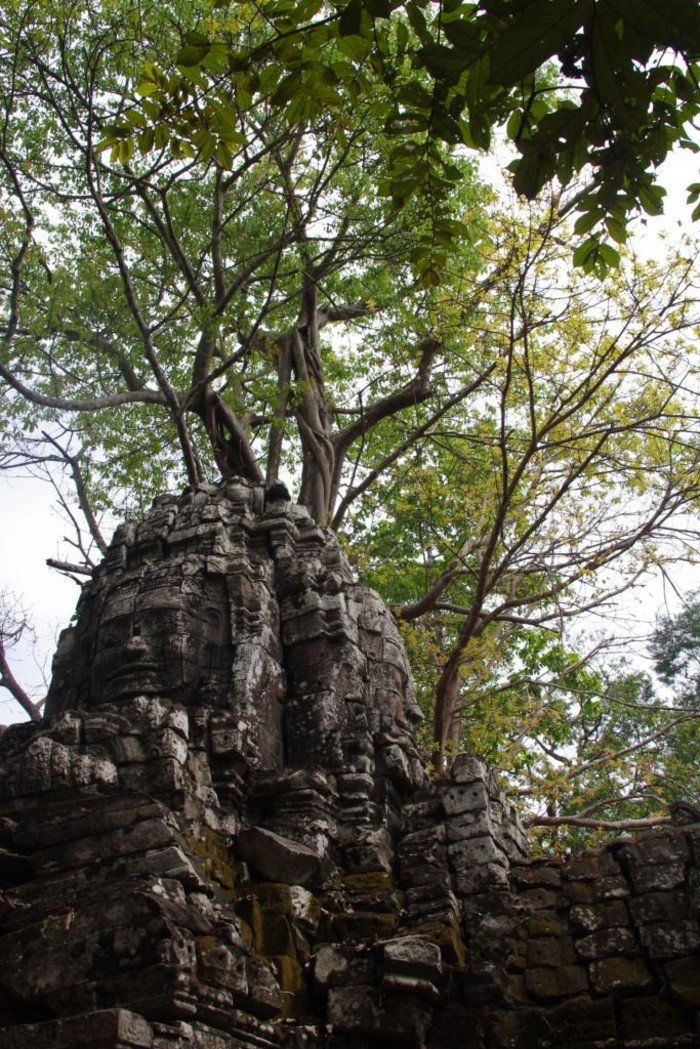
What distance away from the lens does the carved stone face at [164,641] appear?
751 cm

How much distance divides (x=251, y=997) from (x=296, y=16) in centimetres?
449

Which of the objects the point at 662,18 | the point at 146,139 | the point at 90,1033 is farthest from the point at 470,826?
the point at 662,18

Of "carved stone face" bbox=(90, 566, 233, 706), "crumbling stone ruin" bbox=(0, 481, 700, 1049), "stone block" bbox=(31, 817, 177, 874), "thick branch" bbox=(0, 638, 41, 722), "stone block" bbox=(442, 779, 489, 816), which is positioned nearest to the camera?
"crumbling stone ruin" bbox=(0, 481, 700, 1049)

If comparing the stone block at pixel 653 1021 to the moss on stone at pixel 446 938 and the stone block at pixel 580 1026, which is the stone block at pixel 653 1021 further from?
the moss on stone at pixel 446 938

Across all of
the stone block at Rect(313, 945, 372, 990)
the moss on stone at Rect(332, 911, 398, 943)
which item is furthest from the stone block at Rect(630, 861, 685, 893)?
the stone block at Rect(313, 945, 372, 990)

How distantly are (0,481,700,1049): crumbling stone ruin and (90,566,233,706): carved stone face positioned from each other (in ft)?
0.06

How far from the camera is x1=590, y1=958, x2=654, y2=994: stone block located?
5.77 m

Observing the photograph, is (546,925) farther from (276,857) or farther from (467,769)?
(276,857)

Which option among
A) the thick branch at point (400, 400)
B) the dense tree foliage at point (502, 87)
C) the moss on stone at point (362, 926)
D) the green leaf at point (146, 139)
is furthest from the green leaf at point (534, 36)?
the thick branch at point (400, 400)

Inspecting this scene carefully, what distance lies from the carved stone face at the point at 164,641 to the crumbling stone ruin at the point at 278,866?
0.06ft

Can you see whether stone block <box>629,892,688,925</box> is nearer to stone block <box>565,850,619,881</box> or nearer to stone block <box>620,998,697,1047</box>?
stone block <box>565,850,619,881</box>

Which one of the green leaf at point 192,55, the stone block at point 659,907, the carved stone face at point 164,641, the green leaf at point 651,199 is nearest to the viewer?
the green leaf at point 192,55

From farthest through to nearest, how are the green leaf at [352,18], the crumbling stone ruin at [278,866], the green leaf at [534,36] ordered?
the crumbling stone ruin at [278,866]
the green leaf at [352,18]
the green leaf at [534,36]

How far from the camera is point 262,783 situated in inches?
267
